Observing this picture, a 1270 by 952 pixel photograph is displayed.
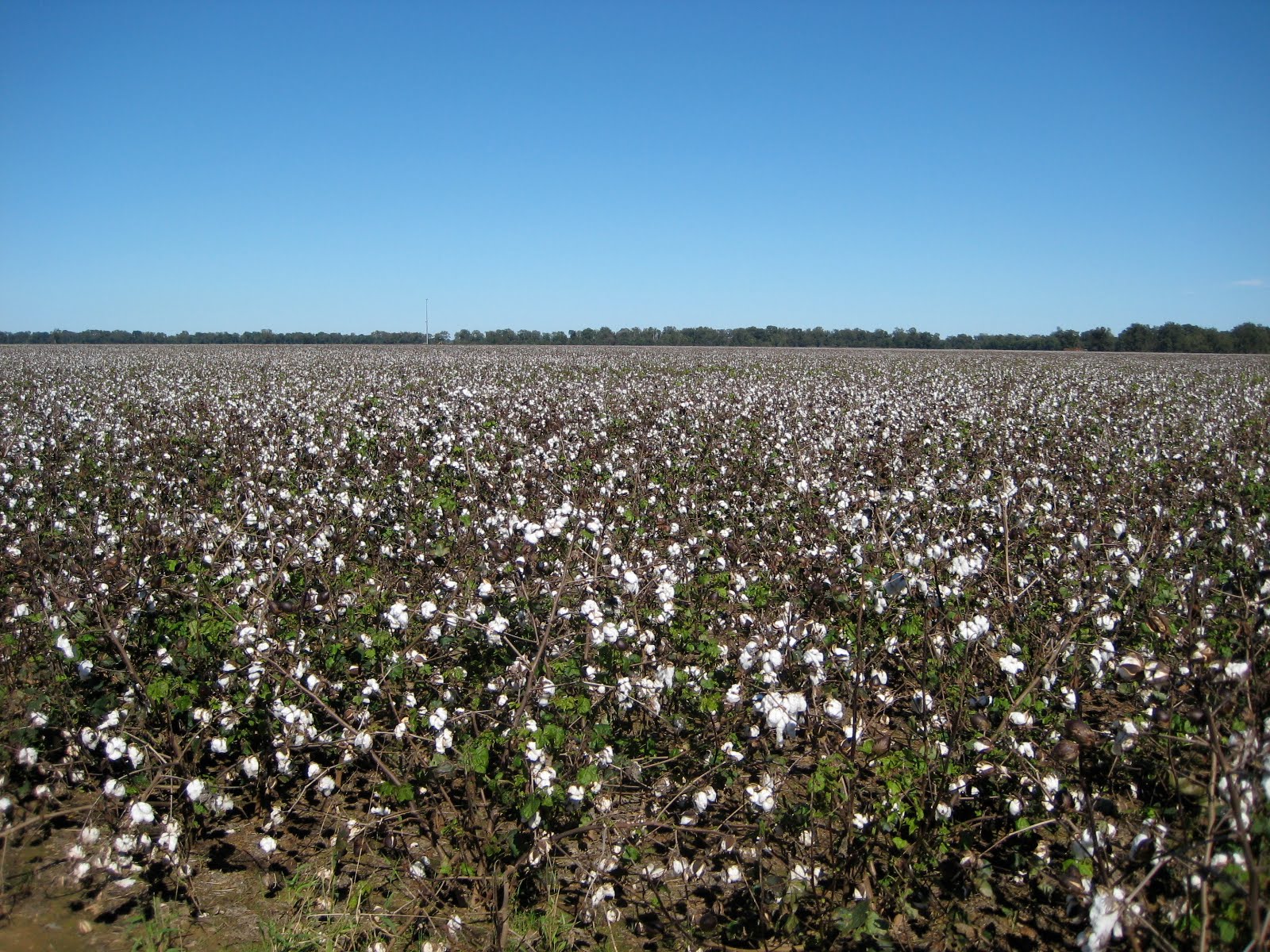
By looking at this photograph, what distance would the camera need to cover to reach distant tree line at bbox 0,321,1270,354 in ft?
252

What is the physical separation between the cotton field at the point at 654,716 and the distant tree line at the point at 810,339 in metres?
78.1

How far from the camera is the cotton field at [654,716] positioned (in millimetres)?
3014

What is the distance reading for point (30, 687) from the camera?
4.49m

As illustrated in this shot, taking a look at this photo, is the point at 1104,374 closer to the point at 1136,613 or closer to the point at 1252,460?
the point at 1252,460

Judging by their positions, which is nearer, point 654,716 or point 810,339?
point 654,716

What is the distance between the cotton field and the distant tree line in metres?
78.1

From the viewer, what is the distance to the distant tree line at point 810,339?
76875 mm

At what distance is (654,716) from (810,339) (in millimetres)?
101917

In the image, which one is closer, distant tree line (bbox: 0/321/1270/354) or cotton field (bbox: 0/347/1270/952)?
cotton field (bbox: 0/347/1270/952)

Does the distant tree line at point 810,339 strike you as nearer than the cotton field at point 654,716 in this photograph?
No

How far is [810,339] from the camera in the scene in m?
102

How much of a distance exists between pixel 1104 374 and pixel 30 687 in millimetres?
36733

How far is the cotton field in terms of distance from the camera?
9.89ft

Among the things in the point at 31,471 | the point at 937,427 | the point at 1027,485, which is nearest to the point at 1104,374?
the point at 937,427
